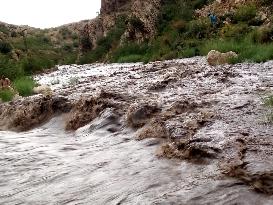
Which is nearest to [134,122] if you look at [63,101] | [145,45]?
[63,101]

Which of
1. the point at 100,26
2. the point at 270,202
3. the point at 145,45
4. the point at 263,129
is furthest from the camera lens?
the point at 100,26

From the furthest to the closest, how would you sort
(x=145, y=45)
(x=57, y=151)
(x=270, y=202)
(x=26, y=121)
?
(x=145, y=45), (x=26, y=121), (x=57, y=151), (x=270, y=202)

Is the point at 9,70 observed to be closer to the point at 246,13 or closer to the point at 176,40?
the point at 176,40

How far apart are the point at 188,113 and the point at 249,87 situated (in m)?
1.70

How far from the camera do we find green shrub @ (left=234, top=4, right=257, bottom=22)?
70.8 feet

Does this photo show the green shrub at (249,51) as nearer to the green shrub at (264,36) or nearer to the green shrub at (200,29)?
the green shrub at (264,36)

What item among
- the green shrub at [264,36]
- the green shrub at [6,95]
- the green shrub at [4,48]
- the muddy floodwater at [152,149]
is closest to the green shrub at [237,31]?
the green shrub at [264,36]

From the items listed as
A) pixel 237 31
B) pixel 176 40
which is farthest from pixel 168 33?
pixel 237 31

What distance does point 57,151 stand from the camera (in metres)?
6.48

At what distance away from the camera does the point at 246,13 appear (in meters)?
21.8

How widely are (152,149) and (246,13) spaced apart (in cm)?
1729

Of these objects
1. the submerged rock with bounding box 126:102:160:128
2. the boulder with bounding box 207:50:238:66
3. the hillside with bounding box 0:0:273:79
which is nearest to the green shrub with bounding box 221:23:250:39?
the hillside with bounding box 0:0:273:79

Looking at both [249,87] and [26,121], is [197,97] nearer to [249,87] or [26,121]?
[249,87]

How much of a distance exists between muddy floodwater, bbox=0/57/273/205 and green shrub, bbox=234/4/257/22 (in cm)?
1235
